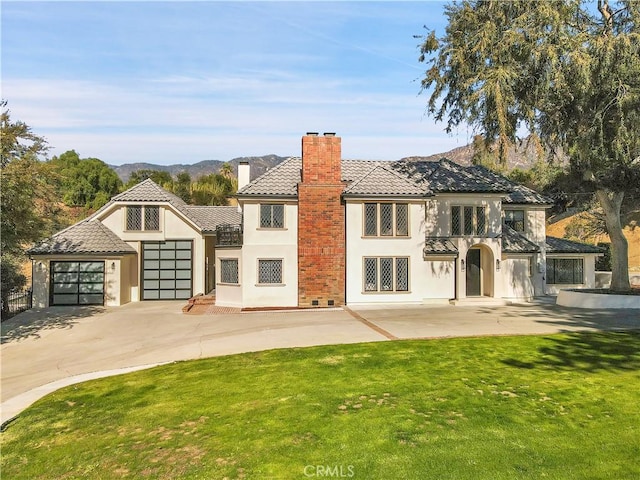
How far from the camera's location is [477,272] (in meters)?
25.7

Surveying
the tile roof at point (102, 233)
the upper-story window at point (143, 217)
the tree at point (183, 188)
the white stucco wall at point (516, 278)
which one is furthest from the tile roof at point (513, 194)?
the tree at point (183, 188)

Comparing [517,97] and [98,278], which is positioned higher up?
[517,97]

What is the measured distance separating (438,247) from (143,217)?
17.6 meters

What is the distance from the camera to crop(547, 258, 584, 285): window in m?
27.8

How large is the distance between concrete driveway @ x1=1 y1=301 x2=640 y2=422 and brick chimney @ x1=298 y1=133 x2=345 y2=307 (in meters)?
1.67

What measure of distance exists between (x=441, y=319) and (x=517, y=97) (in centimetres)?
1112

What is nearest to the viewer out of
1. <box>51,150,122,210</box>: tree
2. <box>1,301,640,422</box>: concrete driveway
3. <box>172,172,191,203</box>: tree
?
<box>1,301,640,422</box>: concrete driveway

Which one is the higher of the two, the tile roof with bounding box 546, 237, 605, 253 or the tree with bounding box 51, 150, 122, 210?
the tree with bounding box 51, 150, 122, 210

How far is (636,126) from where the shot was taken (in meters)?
17.8

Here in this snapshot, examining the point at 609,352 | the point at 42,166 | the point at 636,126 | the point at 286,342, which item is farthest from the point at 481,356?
the point at 42,166

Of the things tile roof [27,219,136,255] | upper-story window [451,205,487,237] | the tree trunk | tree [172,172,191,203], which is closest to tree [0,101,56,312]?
tile roof [27,219,136,255]

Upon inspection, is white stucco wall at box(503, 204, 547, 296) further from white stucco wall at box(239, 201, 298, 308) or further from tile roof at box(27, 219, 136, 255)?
tile roof at box(27, 219, 136, 255)

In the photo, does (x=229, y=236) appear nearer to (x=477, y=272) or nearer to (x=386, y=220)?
(x=386, y=220)

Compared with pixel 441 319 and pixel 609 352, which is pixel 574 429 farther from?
pixel 441 319
